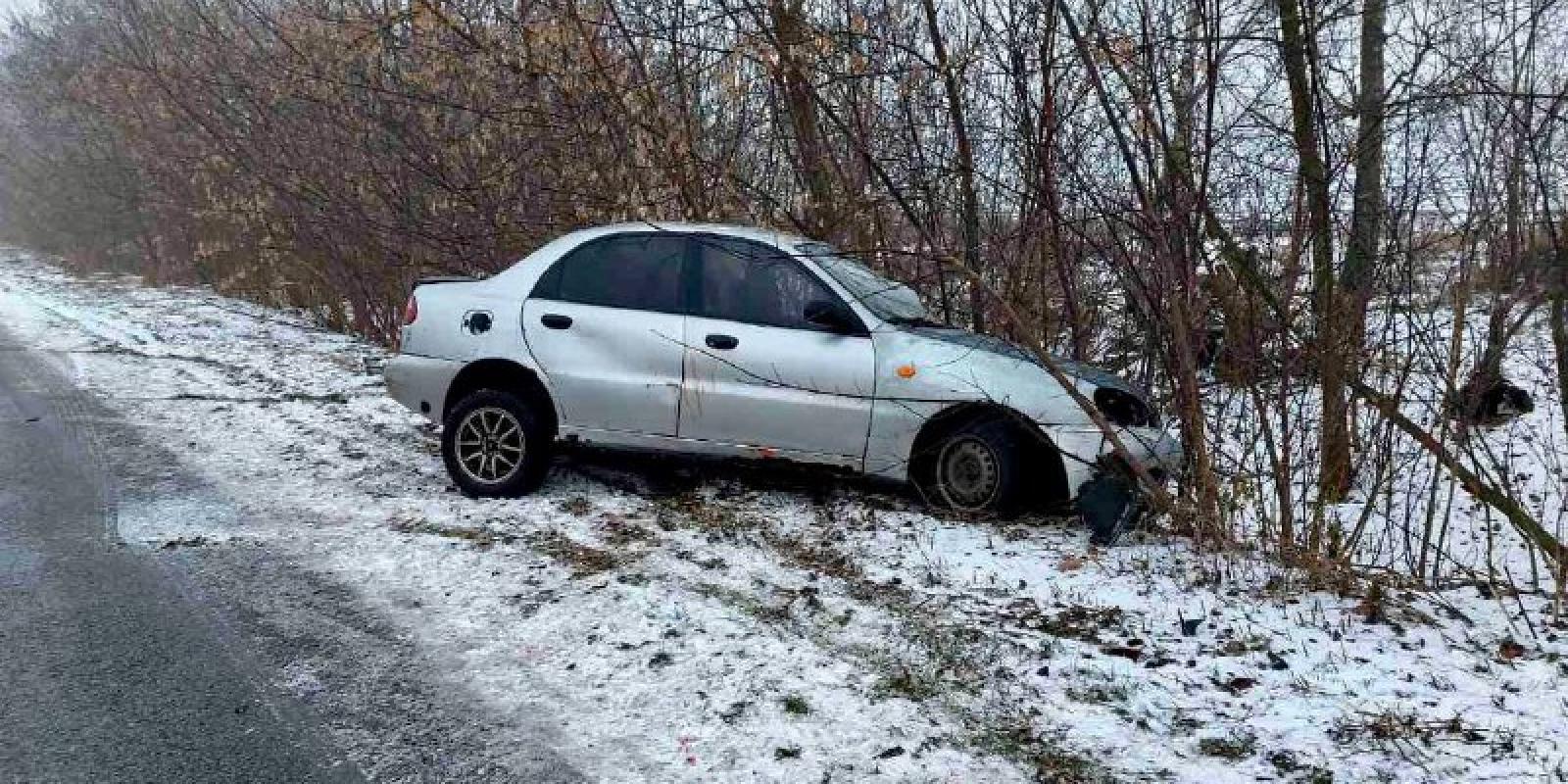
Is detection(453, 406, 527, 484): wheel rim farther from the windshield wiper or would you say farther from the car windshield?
the windshield wiper

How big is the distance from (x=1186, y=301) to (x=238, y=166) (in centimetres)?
1316

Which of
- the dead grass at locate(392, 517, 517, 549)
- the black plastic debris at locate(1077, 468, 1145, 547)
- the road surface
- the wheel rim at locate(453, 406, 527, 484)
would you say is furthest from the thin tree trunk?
the road surface

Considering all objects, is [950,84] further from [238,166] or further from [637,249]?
[238,166]

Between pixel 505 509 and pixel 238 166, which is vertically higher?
pixel 238 166

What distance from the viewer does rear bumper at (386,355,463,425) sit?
6895 mm

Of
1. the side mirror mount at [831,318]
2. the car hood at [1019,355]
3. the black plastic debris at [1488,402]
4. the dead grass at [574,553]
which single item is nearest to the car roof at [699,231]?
the side mirror mount at [831,318]

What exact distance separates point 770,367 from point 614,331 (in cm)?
96

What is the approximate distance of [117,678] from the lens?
13.5ft

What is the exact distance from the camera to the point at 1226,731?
3.86m

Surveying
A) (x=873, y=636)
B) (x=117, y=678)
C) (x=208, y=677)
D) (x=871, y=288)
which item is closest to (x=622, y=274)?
(x=871, y=288)

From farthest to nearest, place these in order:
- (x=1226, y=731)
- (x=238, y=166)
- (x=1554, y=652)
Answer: (x=238, y=166)
(x=1554, y=652)
(x=1226, y=731)

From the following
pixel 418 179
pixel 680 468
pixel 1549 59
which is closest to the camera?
pixel 1549 59

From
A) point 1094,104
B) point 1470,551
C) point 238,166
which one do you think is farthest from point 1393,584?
point 238,166

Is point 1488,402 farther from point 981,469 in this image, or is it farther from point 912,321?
point 912,321
